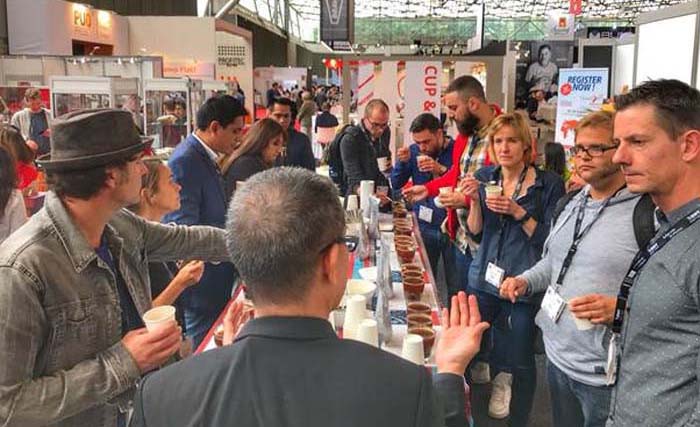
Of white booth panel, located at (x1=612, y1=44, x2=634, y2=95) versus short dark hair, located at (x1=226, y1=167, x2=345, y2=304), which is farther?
→ white booth panel, located at (x1=612, y1=44, x2=634, y2=95)

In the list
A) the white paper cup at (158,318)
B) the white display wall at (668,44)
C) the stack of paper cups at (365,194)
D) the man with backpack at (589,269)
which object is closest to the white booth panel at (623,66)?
the white display wall at (668,44)

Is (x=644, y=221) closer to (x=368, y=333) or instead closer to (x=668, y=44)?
(x=368, y=333)

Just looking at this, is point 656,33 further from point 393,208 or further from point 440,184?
point 393,208

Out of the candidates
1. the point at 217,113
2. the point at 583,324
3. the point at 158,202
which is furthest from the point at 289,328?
the point at 217,113

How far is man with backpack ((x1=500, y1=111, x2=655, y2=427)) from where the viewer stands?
1860mm

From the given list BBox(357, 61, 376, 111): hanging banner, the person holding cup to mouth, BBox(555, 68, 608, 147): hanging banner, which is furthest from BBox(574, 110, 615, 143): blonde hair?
BBox(357, 61, 376, 111): hanging banner

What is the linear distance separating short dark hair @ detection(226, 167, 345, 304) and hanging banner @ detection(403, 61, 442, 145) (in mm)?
6551

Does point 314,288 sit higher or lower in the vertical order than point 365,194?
higher

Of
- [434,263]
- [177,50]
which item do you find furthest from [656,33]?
[177,50]

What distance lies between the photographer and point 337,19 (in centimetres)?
858

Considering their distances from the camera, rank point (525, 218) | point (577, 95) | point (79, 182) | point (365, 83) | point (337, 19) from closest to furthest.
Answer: point (79, 182), point (525, 218), point (577, 95), point (365, 83), point (337, 19)

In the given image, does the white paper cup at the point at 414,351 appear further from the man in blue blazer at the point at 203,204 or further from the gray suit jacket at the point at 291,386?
the man in blue blazer at the point at 203,204

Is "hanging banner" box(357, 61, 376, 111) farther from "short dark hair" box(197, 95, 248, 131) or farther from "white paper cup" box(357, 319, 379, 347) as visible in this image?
"white paper cup" box(357, 319, 379, 347)

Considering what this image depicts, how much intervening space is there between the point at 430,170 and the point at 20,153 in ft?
8.98
